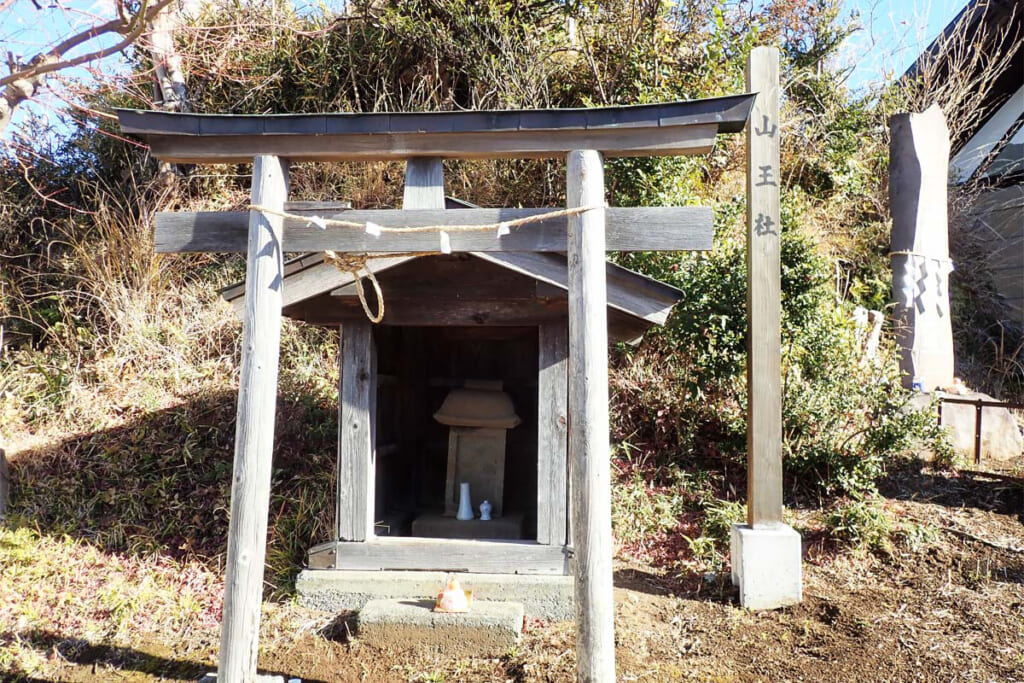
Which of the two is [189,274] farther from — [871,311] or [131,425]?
[871,311]

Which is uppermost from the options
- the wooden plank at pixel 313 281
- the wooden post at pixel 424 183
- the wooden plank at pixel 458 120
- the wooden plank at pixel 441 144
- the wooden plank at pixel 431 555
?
the wooden plank at pixel 458 120

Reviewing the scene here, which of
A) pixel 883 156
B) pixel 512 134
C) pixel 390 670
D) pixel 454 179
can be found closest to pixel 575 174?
pixel 512 134

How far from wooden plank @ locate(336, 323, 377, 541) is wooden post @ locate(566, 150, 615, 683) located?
161 cm

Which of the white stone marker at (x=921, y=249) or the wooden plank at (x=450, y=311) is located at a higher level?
the white stone marker at (x=921, y=249)

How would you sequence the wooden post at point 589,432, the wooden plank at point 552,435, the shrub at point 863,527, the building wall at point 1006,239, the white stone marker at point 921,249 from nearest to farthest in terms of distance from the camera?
the wooden post at point 589,432, the wooden plank at point 552,435, the shrub at point 863,527, the white stone marker at point 921,249, the building wall at point 1006,239

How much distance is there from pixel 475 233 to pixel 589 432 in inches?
40.0

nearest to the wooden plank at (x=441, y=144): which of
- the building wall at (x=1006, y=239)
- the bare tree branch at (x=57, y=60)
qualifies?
the bare tree branch at (x=57, y=60)

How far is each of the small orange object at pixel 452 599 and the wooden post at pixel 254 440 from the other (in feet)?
3.27

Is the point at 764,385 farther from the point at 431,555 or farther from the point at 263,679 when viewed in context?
the point at 263,679

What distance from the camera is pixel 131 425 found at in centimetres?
596

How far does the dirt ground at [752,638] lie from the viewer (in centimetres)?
336

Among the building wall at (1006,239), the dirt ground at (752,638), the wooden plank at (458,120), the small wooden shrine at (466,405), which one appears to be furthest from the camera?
the building wall at (1006,239)

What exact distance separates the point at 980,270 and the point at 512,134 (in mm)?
8780

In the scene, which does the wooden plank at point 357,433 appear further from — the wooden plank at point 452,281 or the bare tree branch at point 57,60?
the bare tree branch at point 57,60
